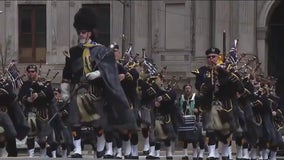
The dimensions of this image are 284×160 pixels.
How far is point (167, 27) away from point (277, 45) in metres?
6.51

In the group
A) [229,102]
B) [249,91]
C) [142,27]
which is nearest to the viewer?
[229,102]

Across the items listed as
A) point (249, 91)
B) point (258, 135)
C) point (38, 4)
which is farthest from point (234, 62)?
point (38, 4)

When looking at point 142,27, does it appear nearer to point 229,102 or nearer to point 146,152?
point 146,152

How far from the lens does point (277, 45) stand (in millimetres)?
48750

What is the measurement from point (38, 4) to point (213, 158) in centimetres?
3178

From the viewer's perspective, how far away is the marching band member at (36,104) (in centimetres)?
2030

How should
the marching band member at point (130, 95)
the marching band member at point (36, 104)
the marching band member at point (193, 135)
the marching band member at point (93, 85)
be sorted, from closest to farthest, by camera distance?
the marching band member at point (93, 85) → the marching band member at point (130, 95) → the marching band member at point (36, 104) → the marching band member at point (193, 135)

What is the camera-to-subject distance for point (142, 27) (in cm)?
4791

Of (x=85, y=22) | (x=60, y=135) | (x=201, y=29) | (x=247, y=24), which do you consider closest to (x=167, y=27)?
(x=201, y=29)

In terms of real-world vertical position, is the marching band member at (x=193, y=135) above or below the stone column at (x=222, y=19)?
below

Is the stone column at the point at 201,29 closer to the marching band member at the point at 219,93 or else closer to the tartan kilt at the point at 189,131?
the tartan kilt at the point at 189,131

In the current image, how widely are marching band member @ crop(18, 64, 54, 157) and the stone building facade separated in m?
25.5

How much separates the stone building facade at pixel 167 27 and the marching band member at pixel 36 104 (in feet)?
83.8

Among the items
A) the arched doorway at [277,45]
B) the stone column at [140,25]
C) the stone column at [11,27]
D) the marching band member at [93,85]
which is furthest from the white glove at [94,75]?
the stone column at [11,27]
